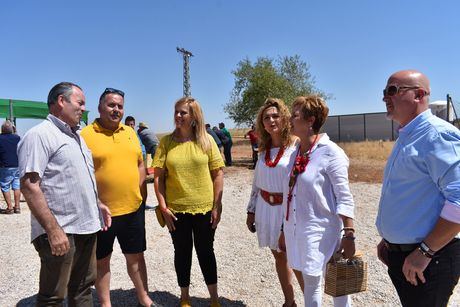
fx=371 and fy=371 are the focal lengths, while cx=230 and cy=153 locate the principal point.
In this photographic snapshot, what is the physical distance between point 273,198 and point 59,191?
1.69m

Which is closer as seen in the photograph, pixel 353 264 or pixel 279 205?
pixel 353 264

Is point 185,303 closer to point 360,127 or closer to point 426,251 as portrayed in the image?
point 426,251

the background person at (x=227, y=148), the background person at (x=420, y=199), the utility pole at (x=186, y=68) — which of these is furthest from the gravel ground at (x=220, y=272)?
the utility pole at (x=186, y=68)

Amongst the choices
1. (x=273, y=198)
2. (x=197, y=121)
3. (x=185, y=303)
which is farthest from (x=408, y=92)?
(x=185, y=303)

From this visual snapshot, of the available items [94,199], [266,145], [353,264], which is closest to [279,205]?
[266,145]

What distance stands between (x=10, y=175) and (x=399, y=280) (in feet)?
27.7

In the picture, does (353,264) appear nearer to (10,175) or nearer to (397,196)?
(397,196)

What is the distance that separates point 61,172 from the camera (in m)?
2.52

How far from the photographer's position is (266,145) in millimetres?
3457

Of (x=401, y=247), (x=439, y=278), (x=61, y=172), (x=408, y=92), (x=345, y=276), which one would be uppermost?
(x=408, y=92)

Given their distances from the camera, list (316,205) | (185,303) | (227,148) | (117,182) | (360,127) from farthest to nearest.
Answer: (360,127) < (227,148) < (185,303) < (117,182) < (316,205)

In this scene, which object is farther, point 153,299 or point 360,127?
point 360,127

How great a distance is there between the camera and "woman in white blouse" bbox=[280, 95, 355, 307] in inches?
103

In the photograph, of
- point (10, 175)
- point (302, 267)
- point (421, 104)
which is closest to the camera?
point (421, 104)
